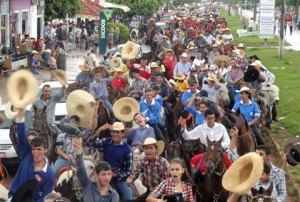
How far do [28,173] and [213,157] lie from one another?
122 inches

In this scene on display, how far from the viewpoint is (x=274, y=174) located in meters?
10.4

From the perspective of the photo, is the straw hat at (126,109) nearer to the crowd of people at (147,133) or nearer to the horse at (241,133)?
the crowd of people at (147,133)

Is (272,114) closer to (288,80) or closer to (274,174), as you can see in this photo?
(288,80)

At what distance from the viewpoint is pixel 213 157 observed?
1130 cm

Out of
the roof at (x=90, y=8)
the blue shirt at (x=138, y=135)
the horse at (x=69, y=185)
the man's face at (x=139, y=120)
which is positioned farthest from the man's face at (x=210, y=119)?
the roof at (x=90, y=8)


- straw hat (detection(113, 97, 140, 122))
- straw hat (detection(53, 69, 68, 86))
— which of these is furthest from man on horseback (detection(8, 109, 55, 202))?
straw hat (detection(53, 69, 68, 86))

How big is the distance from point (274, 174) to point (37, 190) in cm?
321

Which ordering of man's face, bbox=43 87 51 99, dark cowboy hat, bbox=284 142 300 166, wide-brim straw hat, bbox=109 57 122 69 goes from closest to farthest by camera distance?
dark cowboy hat, bbox=284 142 300 166 < man's face, bbox=43 87 51 99 < wide-brim straw hat, bbox=109 57 122 69

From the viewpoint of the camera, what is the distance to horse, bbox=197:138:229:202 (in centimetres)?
1123

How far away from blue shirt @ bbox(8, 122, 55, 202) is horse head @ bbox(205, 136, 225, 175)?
110 inches

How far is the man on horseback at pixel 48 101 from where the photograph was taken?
15.8 meters

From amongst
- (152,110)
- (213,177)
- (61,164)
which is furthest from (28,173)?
(152,110)

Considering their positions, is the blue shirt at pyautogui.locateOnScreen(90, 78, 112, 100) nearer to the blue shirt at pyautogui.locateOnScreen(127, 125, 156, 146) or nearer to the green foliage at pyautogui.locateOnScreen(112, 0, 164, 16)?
the blue shirt at pyautogui.locateOnScreen(127, 125, 156, 146)

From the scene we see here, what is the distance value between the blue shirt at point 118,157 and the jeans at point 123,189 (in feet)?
0.18
